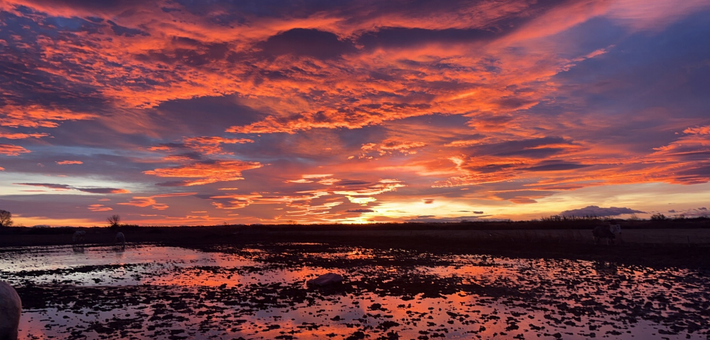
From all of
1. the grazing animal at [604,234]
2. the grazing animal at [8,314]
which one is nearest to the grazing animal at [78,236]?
the grazing animal at [8,314]

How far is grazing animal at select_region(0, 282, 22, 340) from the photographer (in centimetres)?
1132

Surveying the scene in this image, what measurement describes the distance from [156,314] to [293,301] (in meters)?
5.33

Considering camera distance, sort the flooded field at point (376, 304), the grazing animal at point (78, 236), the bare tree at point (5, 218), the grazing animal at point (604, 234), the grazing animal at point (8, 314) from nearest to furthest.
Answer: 1. the grazing animal at point (8, 314)
2. the flooded field at point (376, 304)
3. the grazing animal at point (604, 234)
4. the grazing animal at point (78, 236)
5. the bare tree at point (5, 218)

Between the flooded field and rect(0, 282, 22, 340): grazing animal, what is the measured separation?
1.32 m

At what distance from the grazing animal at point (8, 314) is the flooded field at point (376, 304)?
4.33 ft

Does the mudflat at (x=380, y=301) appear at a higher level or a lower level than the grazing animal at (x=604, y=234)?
lower

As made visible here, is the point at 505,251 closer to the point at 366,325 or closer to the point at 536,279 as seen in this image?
the point at 536,279

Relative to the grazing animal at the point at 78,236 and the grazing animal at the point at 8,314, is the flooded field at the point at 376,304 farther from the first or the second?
the grazing animal at the point at 78,236

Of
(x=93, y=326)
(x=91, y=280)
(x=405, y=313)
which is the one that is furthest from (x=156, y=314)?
(x=91, y=280)

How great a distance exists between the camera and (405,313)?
615 inches

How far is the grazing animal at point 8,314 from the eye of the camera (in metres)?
11.3

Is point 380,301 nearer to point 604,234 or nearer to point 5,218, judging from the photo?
point 604,234

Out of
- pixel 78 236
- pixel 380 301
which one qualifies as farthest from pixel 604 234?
pixel 78 236

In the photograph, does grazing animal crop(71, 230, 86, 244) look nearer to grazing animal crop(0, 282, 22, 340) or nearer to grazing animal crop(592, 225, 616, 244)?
Answer: grazing animal crop(0, 282, 22, 340)
